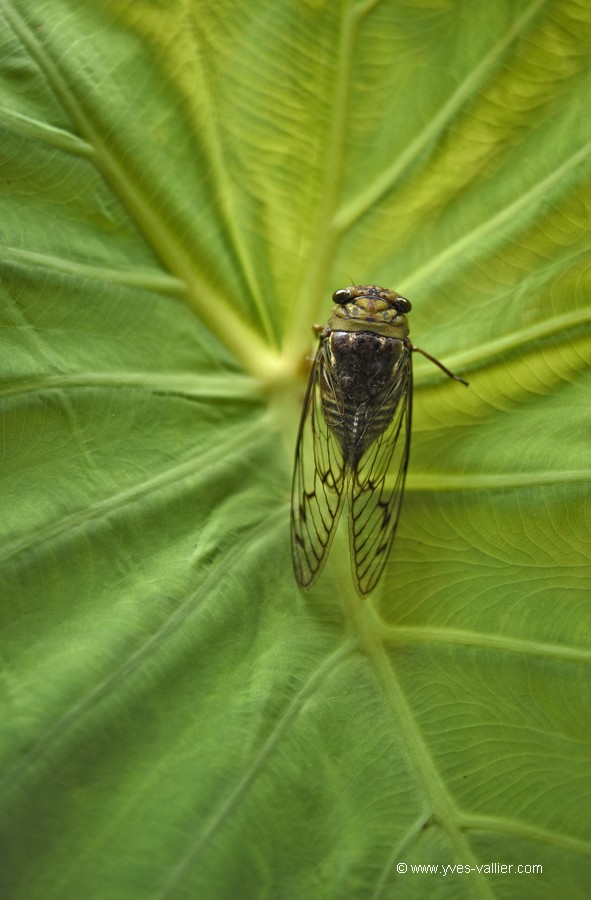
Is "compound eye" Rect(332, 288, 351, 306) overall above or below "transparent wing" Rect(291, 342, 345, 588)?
above

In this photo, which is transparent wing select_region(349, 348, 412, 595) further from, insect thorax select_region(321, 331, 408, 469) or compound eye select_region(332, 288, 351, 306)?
compound eye select_region(332, 288, 351, 306)

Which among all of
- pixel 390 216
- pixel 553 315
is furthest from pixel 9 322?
pixel 553 315

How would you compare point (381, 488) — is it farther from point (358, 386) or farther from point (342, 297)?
point (342, 297)

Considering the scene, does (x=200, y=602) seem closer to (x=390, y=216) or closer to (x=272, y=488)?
(x=272, y=488)

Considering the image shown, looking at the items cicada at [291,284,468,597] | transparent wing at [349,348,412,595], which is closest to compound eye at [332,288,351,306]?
cicada at [291,284,468,597]

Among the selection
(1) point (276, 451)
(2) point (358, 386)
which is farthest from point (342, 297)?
(1) point (276, 451)

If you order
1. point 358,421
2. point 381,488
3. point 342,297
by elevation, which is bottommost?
point 381,488
